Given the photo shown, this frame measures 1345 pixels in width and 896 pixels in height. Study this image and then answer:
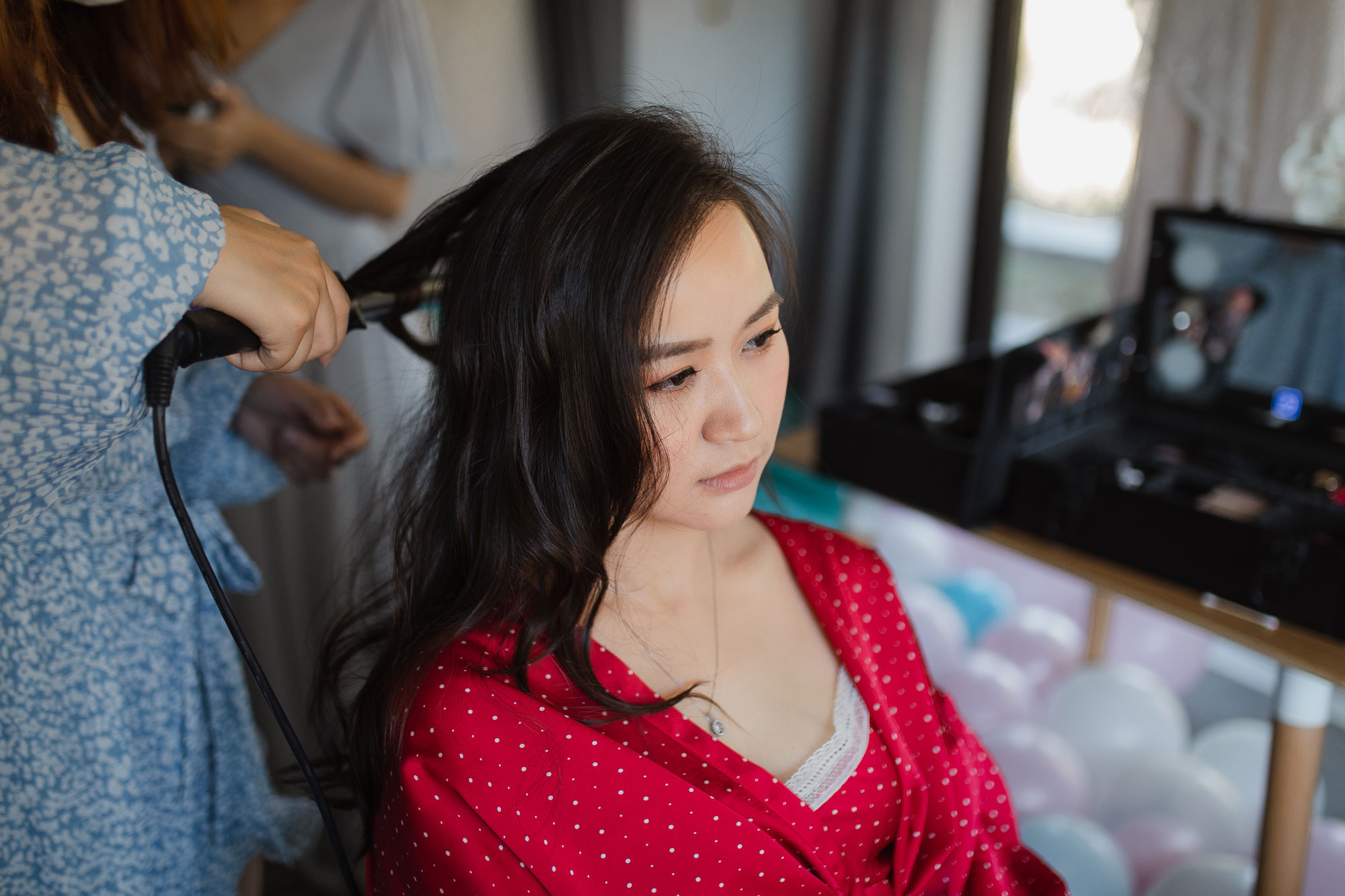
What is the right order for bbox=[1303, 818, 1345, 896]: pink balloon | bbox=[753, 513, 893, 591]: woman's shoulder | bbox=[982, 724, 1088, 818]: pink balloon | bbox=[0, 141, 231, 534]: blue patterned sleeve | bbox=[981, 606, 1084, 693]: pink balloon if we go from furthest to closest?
bbox=[981, 606, 1084, 693]: pink balloon < bbox=[982, 724, 1088, 818]: pink balloon < bbox=[1303, 818, 1345, 896]: pink balloon < bbox=[753, 513, 893, 591]: woman's shoulder < bbox=[0, 141, 231, 534]: blue patterned sleeve

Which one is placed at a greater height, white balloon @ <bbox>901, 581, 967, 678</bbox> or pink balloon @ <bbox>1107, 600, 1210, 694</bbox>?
white balloon @ <bbox>901, 581, 967, 678</bbox>

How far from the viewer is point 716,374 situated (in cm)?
81

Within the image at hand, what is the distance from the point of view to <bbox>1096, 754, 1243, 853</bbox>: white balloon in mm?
1472

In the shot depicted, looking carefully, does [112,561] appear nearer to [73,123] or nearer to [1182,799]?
[73,123]

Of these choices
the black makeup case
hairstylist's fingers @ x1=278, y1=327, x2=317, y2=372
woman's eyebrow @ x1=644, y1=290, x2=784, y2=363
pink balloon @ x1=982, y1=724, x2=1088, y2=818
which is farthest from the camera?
pink balloon @ x1=982, y1=724, x2=1088, y2=818

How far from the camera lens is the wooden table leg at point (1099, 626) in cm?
200

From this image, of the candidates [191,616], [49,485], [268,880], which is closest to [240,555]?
[191,616]

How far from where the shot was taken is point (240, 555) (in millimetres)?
1040

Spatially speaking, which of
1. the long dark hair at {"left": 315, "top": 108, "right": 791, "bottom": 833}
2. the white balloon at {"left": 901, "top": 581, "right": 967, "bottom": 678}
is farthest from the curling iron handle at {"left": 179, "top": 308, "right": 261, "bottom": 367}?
the white balloon at {"left": 901, "top": 581, "right": 967, "bottom": 678}

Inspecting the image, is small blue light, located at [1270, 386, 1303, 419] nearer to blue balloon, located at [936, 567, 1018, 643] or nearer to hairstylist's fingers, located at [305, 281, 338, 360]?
blue balloon, located at [936, 567, 1018, 643]

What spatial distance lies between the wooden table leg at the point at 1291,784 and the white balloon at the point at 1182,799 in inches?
11.1

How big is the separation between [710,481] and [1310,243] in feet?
3.12

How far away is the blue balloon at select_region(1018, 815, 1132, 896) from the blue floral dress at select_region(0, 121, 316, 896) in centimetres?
97

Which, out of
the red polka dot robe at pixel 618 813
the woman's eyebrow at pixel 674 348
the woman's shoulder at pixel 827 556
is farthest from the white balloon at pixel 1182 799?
the woman's eyebrow at pixel 674 348
